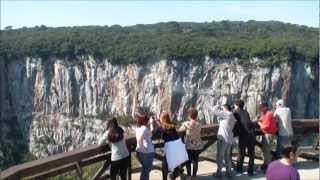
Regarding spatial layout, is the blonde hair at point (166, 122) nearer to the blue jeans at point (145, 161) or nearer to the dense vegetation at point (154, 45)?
the blue jeans at point (145, 161)

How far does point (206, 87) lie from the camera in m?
98.4

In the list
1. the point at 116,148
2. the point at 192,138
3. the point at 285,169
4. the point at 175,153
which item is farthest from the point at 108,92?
the point at 285,169

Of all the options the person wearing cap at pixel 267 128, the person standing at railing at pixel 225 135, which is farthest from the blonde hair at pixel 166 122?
the person wearing cap at pixel 267 128

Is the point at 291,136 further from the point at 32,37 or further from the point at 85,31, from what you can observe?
the point at 85,31

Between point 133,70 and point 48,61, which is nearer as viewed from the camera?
point 133,70

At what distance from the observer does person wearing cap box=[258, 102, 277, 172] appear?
1323 cm

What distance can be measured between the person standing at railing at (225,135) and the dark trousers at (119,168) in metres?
2.00

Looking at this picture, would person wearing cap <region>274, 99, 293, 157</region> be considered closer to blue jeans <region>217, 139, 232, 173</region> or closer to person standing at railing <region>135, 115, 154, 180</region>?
blue jeans <region>217, 139, 232, 173</region>

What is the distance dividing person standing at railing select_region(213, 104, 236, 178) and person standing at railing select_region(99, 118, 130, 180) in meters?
2.01

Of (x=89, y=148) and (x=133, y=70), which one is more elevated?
(x=89, y=148)

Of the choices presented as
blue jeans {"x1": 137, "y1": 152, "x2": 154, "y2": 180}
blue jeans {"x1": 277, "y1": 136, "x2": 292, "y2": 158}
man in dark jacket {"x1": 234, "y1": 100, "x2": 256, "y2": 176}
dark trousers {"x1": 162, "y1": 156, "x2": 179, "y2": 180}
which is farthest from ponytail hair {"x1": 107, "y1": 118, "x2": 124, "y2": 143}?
blue jeans {"x1": 277, "y1": 136, "x2": 292, "y2": 158}

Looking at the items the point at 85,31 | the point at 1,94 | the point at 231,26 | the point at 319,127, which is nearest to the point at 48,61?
the point at 1,94

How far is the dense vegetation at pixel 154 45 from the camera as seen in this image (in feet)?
326

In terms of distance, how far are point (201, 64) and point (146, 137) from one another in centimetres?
8950
